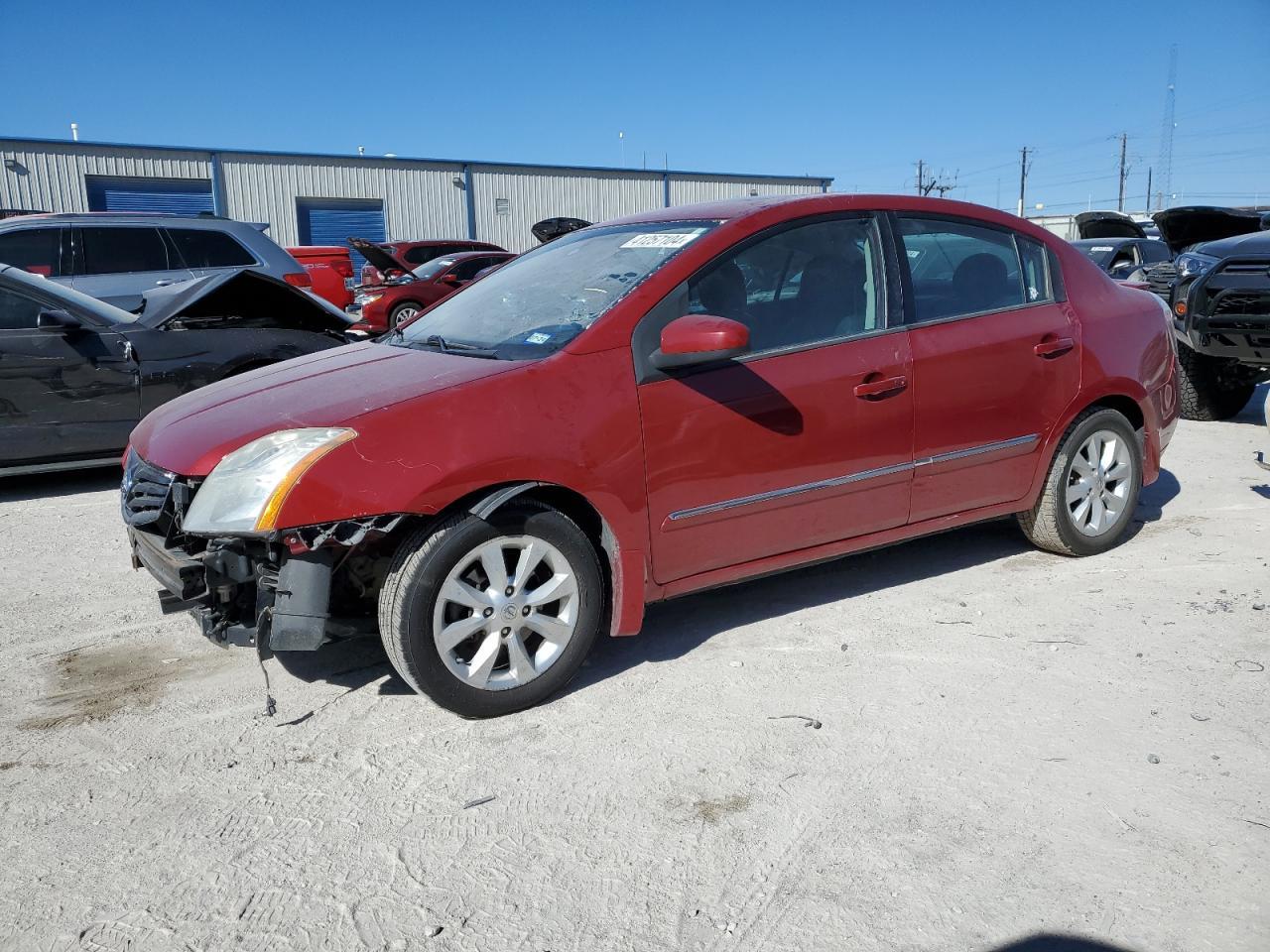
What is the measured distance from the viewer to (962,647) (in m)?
3.73

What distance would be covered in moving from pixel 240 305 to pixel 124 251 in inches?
133

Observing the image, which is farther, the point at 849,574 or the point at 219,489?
the point at 849,574

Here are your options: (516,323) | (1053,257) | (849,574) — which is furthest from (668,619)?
(1053,257)

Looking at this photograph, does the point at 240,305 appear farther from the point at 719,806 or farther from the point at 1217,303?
the point at 1217,303

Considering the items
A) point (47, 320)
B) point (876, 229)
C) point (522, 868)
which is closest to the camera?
point (522, 868)

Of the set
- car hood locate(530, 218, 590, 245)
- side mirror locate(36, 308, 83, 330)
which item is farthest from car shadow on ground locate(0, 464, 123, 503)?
car hood locate(530, 218, 590, 245)

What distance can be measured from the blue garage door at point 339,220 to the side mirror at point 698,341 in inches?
1085

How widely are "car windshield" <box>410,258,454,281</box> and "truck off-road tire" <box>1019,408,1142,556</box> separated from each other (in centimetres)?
1311

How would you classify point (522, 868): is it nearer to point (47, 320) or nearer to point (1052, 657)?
point (1052, 657)

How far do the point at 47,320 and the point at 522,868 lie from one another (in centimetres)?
524

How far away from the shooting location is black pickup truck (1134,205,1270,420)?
22.1 ft

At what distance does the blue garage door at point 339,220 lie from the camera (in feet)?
97.6

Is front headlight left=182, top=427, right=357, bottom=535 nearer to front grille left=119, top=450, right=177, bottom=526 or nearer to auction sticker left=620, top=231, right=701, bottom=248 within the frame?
front grille left=119, top=450, right=177, bottom=526

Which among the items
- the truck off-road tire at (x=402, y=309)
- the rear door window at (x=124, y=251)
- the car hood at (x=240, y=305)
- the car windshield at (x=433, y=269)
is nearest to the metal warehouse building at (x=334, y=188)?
the car windshield at (x=433, y=269)
